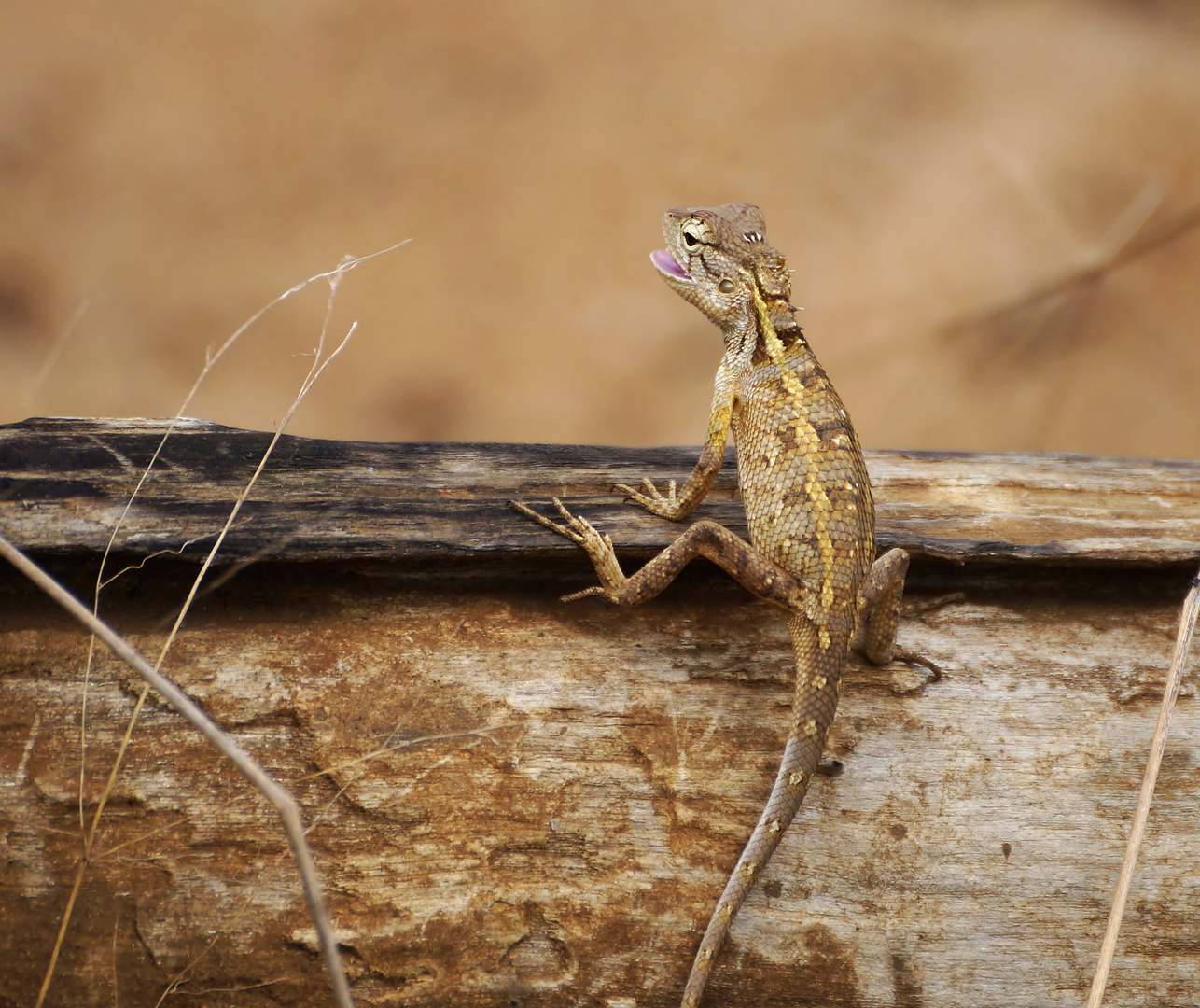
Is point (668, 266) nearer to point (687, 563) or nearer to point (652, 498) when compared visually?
point (652, 498)

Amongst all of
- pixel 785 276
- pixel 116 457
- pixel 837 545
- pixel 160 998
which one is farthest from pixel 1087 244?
pixel 160 998

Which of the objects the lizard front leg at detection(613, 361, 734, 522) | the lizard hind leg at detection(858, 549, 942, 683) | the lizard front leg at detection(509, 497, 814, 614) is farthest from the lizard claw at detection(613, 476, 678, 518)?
the lizard hind leg at detection(858, 549, 942, 683)

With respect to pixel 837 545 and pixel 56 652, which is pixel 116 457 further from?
pixel 837 545

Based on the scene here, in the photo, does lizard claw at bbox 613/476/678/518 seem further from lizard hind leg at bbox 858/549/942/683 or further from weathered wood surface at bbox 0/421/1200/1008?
lizard hind leg at bbox 858/549/942/683

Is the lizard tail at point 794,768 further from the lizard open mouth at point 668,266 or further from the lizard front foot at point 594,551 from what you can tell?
the lizard open mouth at point 668,266

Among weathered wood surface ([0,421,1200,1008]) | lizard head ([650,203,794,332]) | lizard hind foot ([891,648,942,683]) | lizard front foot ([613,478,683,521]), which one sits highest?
lizard head ([650,203,794,332])

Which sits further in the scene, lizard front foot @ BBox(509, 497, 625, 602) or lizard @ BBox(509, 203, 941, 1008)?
lizard front foot @ BBox(509, 497, 625, 602)
